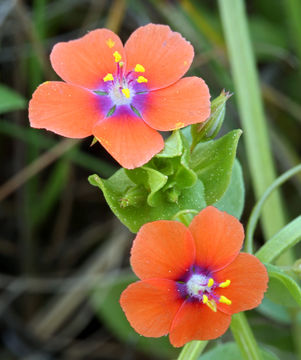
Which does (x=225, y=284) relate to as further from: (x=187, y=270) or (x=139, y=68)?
(x=139, y=68)

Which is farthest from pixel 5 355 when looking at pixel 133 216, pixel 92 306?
pixel 133 216

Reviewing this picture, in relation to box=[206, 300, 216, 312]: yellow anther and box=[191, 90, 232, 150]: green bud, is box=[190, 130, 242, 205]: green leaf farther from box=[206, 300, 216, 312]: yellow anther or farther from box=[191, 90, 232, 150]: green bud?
box=[206, 300, 216, 312]: yellow anther

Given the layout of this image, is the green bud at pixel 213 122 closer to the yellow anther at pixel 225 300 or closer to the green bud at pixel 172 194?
the green bud at pixel 172 194

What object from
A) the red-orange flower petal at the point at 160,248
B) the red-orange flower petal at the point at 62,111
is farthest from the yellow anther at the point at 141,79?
the red-orange flower petal at the point at 160,248

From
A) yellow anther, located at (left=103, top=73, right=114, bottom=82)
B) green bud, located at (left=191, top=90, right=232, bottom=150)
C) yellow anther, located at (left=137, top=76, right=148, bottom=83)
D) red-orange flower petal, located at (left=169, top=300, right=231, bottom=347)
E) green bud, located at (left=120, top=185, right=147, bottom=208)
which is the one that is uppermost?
yellow anther, located at (left=103, top=73, right=114, bottom=82)

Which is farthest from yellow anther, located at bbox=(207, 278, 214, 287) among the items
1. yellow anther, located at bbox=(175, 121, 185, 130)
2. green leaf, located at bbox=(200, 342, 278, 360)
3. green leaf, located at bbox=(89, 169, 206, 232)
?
green leaf, located at bbox=(200, 342, 278, 360)
